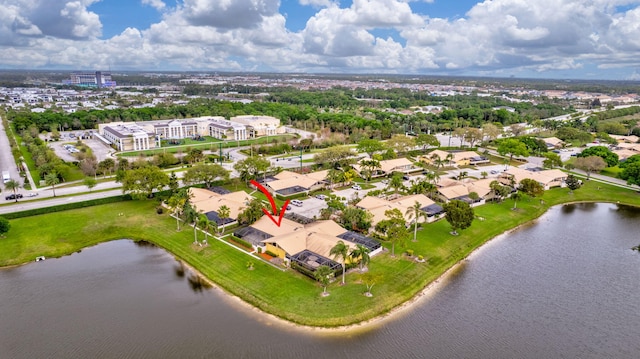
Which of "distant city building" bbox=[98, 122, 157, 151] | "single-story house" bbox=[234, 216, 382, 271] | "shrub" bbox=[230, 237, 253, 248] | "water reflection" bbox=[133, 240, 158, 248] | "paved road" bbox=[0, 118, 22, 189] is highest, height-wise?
"distant city building" bbox=[98, 122, 157, 151]

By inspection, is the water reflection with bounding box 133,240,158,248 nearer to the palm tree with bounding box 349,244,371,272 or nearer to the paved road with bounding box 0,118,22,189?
the palm tree with bounding box 349,244,371,272

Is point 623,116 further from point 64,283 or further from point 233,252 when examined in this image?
point 64,283

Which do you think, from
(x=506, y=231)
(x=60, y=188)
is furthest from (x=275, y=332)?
(x=60, y=188)

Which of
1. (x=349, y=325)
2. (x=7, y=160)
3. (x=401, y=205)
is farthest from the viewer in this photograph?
(x=7, y=160)

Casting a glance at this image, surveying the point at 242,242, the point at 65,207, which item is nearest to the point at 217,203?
the point at 242,242

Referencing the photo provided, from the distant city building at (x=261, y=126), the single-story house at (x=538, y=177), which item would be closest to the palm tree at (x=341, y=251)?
the single-story house at (x=538, y=177)

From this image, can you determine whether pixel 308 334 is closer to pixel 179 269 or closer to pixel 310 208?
pixel 179 269

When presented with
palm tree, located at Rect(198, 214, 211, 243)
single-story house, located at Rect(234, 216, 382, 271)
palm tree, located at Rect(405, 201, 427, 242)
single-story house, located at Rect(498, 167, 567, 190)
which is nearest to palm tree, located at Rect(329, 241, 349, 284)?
single-story house, located at Rect(234, 216, 382, 271)
